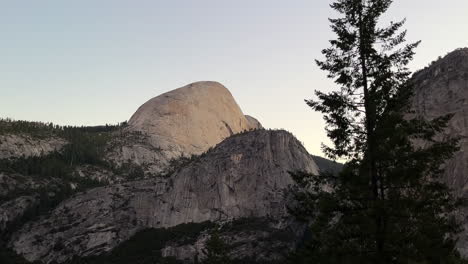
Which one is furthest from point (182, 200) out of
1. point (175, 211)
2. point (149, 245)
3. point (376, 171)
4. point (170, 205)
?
point (376, 171)

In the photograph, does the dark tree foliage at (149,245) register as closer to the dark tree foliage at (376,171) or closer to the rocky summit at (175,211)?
the rocky summit at (175,211)

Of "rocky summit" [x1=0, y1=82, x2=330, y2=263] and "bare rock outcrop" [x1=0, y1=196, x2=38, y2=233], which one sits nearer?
"rocky summit" [x1=0, y1=82, x2=330, y2=263]

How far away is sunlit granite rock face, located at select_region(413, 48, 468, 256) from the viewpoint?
84.9 m

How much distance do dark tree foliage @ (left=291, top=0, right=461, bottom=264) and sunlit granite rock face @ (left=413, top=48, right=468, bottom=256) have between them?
208 ft

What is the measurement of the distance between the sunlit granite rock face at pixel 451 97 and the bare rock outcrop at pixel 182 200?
55298 millimetres

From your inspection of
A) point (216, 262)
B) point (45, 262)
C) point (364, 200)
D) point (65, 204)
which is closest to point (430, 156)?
point (364, 200)

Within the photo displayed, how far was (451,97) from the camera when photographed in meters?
95.6

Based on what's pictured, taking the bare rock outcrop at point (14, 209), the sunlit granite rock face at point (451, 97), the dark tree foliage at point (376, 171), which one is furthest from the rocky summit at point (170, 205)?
the dark tree foliage at point (376, 171)

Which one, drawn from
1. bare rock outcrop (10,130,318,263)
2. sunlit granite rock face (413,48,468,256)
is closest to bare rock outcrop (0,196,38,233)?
bare rock outcrop (10,130,318,263)

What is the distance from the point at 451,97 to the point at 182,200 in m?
85.4

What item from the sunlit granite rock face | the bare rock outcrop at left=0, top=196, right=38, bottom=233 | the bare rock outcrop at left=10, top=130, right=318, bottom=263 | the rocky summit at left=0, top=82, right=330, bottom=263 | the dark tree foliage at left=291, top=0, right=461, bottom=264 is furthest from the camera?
the bare rock outcrop at left=0, top=196, right=38, bottom=233

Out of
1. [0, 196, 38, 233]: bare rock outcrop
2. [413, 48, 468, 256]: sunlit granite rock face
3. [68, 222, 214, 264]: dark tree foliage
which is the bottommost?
[68, 222, 214, 264]: dark tree foliage

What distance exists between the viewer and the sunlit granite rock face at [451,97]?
3342 inches

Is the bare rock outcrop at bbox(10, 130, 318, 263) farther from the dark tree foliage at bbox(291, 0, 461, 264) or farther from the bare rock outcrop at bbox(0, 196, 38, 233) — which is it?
Result: the dark tree foliage at bbox(291, 0, 461, 264)
